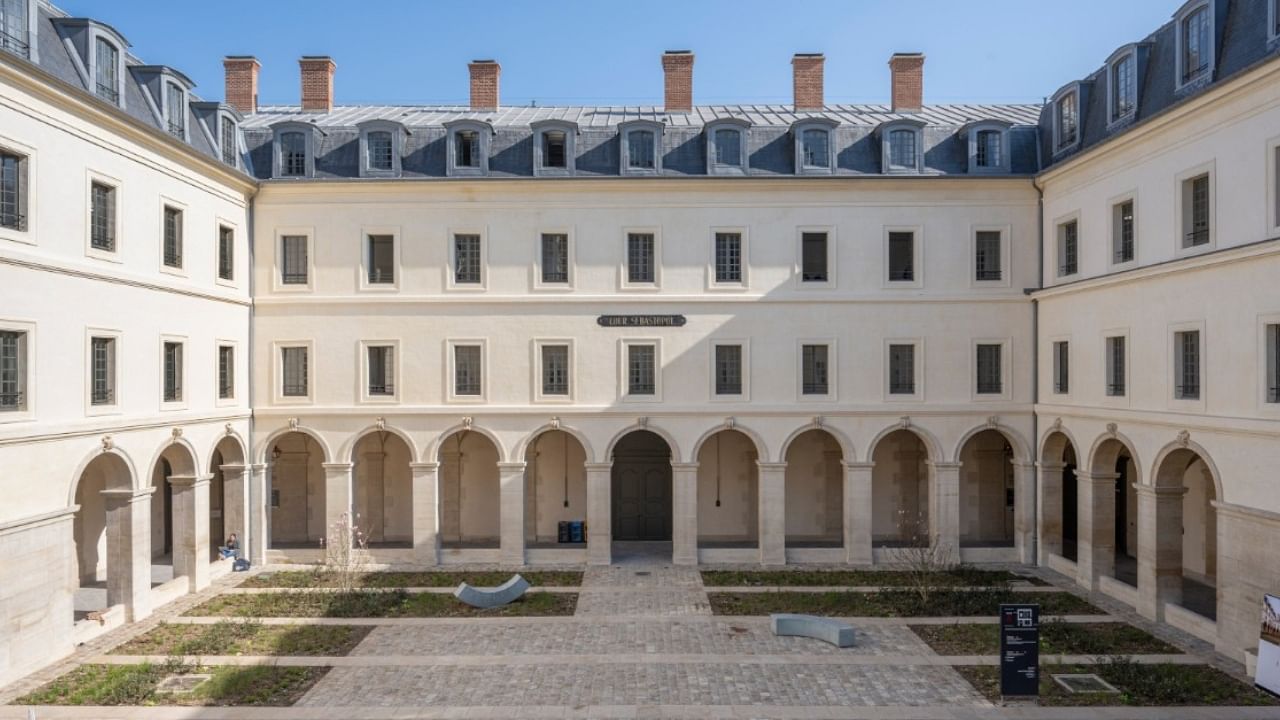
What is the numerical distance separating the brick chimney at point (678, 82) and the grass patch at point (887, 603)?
18.7 metres

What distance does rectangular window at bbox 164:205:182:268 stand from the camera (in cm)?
2173

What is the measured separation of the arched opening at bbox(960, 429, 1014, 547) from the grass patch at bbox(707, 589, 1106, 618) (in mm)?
6251

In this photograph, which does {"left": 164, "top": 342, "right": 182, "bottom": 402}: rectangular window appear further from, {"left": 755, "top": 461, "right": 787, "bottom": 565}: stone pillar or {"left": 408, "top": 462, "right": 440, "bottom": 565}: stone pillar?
{"left": 755, "top": 461, "right": 787, "bottom": 565}: stone pillar

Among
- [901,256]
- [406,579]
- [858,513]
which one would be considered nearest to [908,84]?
[901,256]

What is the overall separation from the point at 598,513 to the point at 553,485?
3.35 m

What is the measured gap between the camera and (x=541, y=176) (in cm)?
2564

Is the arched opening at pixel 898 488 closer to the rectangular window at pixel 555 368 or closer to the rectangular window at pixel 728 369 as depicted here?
the rectangular window at pixel 728 369

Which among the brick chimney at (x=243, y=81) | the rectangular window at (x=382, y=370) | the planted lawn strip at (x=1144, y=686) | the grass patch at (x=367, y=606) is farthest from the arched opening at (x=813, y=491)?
the brick chimney at (x=243, y=81)

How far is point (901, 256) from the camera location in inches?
1030

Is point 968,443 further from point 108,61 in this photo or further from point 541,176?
point 108,61

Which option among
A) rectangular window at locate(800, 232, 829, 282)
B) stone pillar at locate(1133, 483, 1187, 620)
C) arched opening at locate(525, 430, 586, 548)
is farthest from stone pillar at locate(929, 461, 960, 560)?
arched opening at locate(525, 430, 586, 548)

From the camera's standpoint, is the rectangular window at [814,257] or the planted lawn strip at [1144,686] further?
the rectangular window at [814,257]

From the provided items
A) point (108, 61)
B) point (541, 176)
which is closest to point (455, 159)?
point (541, 176)

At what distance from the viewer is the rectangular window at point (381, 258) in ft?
85.6
